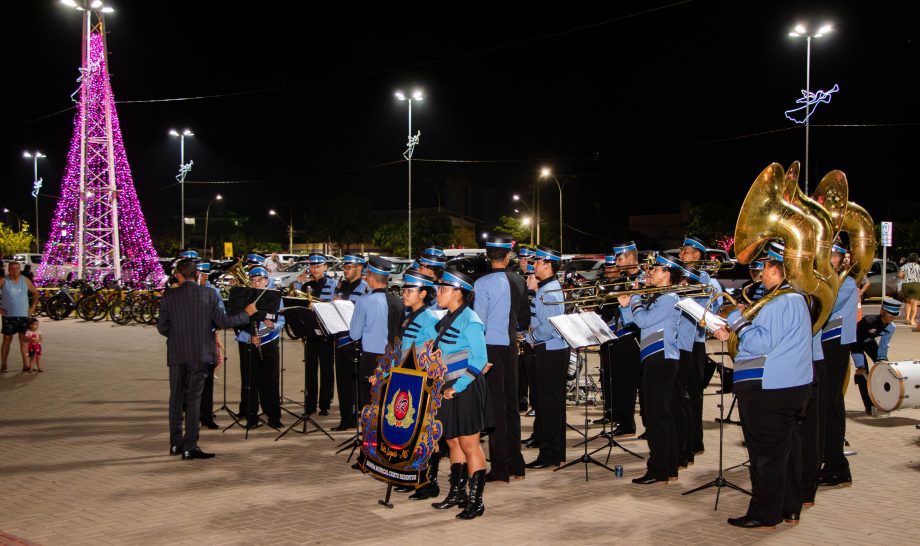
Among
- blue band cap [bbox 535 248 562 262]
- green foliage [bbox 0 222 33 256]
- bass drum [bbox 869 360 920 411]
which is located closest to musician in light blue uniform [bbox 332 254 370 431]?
blue band cap [bbox 535 248 562 262]

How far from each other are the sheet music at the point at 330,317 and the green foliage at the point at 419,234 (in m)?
53.9

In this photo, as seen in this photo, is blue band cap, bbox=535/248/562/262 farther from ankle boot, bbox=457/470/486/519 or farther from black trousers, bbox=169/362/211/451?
black trousers, bbox=169/362/211/451

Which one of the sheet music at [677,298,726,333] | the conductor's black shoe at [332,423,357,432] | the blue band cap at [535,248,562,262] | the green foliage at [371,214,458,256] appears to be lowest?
the conductor's black shoe at [332,423,357,432]

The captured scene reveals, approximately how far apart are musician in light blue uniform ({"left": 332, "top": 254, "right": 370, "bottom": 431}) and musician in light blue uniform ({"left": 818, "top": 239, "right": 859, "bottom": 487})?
496 cm

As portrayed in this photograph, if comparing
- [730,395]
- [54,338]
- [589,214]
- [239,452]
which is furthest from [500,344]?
[589,214]

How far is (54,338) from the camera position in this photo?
20156 mm

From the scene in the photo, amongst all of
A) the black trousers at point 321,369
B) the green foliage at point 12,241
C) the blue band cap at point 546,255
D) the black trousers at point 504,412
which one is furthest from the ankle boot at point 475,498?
the green foliage at point 12,241

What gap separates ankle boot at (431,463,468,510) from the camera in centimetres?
636

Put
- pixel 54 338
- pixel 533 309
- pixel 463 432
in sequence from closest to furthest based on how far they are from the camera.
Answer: pixel 463 432 → pixel 533 309 → pixel 54 338

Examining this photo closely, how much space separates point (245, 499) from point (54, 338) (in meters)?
16.0

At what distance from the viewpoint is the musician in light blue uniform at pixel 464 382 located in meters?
5.98

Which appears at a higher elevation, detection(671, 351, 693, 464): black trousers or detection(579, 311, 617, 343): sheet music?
detection(579, 311, 617, 343): sheet music

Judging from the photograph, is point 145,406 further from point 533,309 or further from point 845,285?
point 845,285

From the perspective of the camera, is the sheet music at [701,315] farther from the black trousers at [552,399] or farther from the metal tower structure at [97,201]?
the metal tower structure at [97,201]
